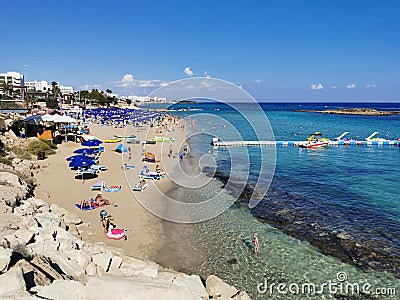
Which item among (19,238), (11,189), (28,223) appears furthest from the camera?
(11,189)

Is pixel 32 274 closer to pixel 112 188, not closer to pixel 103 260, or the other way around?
pixel 103 260

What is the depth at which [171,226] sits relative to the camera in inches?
529

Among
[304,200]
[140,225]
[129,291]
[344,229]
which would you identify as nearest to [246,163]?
[304,200]

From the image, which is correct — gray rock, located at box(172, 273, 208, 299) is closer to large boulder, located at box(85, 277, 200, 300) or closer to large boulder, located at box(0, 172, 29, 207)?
large boulder, located at box(85, 277, 200, 300)

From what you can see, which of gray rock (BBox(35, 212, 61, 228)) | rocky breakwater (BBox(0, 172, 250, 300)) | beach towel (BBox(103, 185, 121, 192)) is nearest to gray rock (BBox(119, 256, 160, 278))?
rocky breakwater (BBox(0, 172, 250, 300))

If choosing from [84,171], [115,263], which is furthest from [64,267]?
[84,171]

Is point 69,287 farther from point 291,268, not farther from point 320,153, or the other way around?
point 320,153

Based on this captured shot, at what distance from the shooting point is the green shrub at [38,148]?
77.8 feet

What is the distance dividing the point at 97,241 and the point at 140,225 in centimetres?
223

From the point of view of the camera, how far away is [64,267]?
295 inches

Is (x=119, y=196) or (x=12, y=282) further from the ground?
(x=12, y=282)

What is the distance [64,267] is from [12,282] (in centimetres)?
259

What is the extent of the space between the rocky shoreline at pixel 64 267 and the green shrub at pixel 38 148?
9.89 m

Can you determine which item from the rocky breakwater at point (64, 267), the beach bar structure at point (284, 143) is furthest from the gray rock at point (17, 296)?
the beach bar structure at point (284, 143)
